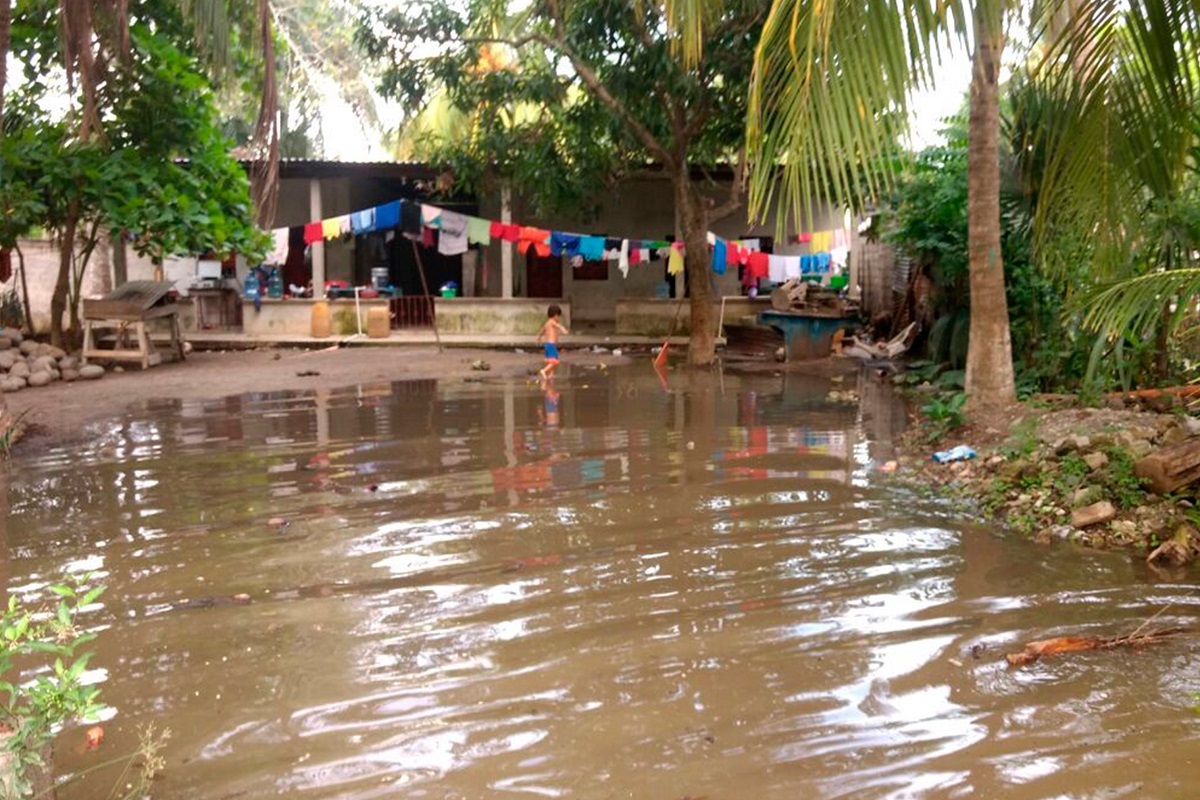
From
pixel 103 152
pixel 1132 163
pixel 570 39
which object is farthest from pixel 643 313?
pixel 1132 163

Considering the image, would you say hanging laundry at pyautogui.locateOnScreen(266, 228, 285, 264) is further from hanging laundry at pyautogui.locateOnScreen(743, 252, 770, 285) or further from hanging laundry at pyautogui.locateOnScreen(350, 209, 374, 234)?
hanging laundry at pyautogui.locateOnScreen(743, 252, 770, 285)

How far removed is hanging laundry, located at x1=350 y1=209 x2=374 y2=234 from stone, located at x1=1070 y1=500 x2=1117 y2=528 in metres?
14.8

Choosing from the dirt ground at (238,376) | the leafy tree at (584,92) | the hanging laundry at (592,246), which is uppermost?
the leafy tree at (584,92)

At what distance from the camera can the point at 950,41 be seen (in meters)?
3.53

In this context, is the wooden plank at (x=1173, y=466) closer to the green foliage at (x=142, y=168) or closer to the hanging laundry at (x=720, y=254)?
the hanging laundry at (x=720, y=254)

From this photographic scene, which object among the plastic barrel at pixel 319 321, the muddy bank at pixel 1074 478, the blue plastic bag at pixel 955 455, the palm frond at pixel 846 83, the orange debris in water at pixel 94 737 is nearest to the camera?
the palm frond at pixel 846 83

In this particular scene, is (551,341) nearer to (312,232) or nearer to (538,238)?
(538,238)

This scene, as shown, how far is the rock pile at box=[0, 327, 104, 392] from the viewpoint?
13915 millimetres

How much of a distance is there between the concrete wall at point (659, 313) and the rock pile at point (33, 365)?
31.1 feet

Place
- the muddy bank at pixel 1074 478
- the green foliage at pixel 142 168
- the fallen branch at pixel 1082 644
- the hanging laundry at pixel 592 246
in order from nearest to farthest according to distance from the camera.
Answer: the fallen branch at pixel 1082 644
the muddy bank at pixel 1074 478
the green foliage at pixel 142 168
the hanging laundry at pixel 592 246

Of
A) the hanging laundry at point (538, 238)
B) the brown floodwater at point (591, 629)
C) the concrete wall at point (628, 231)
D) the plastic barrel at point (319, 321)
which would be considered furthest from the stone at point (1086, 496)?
the plastic barrel at point (319, 321)

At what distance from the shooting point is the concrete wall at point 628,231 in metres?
21.8

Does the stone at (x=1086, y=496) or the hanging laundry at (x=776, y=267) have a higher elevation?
the hanging laundry at (x=776, y=267)

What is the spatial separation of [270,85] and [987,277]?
667cm
